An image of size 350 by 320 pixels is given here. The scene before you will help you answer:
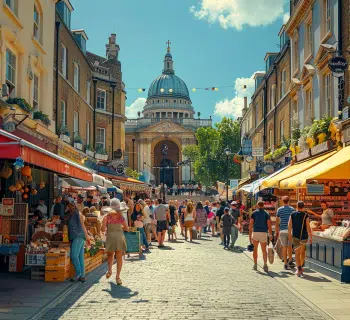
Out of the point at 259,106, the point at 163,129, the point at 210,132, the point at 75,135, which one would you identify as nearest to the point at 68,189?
the point at 75,135

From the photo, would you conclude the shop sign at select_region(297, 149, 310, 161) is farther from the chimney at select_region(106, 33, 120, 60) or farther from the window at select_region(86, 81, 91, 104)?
the chimney at select_region(106, 33, 120, 60)

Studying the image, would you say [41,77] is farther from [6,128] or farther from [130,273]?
[130,273]

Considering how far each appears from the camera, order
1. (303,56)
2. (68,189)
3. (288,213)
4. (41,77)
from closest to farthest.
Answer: (288,213) < (41,77) < (303,56) < (68,189)

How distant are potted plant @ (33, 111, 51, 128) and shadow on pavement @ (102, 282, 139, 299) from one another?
32.3 feet

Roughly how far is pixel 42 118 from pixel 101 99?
17.8 meters

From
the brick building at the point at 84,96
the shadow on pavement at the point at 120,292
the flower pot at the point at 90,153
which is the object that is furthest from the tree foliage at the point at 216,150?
the shadow on pavement at the point at 120,292

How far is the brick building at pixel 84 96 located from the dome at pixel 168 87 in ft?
191

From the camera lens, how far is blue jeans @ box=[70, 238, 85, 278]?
10484 mm

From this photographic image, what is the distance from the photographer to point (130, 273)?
1155cm

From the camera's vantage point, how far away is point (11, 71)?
16.5 m

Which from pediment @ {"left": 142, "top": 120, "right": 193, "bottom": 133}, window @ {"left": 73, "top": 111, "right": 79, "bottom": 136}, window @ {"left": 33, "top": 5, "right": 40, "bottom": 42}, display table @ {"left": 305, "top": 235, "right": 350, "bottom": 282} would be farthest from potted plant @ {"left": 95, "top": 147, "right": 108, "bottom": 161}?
pediment @ {"left": 142, "top": 120, "right": 193, "bottom": 133}

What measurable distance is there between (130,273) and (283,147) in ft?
49.1

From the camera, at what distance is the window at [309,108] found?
20.6m

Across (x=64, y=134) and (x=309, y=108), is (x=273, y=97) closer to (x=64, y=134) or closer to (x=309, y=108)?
(x=309, y=108)
